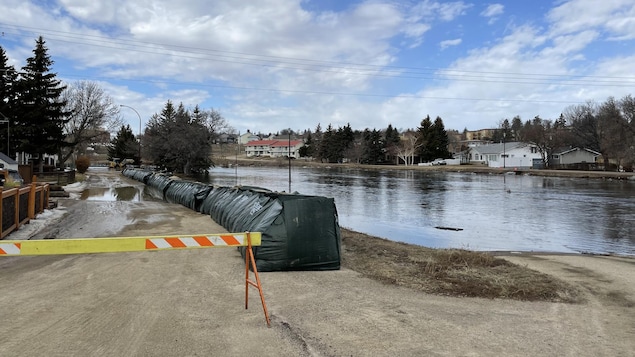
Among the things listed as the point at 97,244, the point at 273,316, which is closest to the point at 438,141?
the point at 273,316

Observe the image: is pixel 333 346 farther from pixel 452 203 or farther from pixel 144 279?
pixel 452 203

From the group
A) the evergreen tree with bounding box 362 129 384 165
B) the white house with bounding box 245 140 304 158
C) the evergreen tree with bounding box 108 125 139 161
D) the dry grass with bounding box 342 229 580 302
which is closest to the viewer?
the dry grass with bounding box 342 229 580 302

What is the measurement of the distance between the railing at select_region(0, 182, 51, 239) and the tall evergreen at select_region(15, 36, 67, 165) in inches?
1102

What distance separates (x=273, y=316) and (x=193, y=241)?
4.62 ft

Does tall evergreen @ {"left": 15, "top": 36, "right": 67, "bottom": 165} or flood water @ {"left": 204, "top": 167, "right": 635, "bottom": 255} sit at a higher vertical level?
tall evergreen @ {"left": 15, "top": 36, "right": 67, "bottom": 165}

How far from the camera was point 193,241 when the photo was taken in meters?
5.28

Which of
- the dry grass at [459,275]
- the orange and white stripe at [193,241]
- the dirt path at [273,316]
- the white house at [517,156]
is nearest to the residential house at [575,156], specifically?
the white house at [517,156]

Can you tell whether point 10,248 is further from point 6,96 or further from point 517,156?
point 517,156

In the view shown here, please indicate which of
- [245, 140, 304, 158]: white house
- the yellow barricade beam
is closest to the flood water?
the yellow barricade beam

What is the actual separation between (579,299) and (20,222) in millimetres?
13978

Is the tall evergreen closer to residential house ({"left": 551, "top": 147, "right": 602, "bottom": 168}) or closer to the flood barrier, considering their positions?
the flood barrier

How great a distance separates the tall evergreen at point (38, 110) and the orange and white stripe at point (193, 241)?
41.2 m

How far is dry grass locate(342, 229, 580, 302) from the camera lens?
6883 mm

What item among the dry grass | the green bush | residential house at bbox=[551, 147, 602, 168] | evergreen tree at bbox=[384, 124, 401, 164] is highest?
evergreen tree at bbox=[384, 124, 401, 164]
